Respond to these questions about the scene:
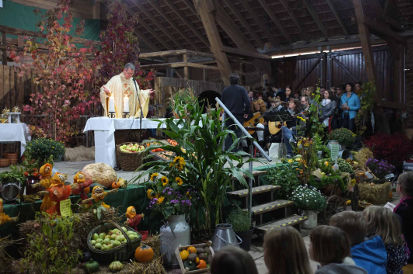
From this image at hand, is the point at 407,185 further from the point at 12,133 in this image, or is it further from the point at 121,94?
the point at 12,133

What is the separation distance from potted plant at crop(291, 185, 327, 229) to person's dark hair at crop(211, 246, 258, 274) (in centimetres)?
405

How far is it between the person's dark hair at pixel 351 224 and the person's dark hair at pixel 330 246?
0.36m

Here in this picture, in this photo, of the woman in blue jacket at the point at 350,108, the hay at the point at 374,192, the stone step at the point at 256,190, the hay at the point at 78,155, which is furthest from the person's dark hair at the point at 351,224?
the woman in blue jacket at the point at 350,108

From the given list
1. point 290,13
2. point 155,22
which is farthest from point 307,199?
point 155,22

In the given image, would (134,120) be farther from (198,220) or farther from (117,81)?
(198,220)

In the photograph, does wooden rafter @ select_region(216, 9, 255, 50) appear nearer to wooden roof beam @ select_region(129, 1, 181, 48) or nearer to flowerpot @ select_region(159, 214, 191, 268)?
wooden roof beam @ select_region(129, 1, 181, 48)

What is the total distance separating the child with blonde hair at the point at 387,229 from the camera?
10.1ft

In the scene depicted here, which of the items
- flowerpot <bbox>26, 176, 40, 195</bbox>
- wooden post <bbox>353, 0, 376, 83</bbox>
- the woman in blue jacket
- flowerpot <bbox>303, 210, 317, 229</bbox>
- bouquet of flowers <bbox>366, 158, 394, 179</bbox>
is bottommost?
flowerpot <bbox>303, 210, 317, 229</bbox>

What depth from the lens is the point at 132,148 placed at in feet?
20.1

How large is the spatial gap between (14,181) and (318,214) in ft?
15.4

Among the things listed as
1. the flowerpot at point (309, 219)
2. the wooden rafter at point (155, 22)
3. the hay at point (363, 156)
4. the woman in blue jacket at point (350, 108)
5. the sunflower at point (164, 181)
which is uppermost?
the wooden rafter at point (155, 22)

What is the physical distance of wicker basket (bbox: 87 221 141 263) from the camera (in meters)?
3.70

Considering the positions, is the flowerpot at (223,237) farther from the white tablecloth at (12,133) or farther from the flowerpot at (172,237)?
the white tablecloth at (12,133)

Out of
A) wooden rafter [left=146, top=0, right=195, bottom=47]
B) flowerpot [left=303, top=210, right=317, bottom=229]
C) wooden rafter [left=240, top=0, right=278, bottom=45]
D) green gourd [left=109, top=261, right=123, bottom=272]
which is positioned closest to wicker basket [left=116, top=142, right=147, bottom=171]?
green gourd [left=109, top=261, right=123, bottom=272]
